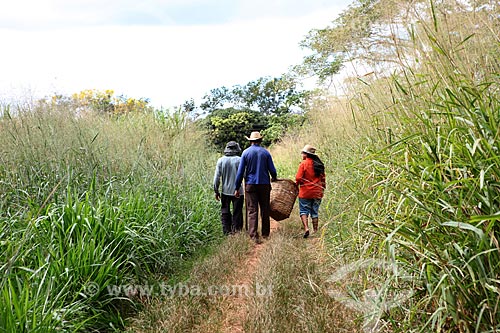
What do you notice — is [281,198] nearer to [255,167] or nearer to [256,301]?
[255,167]

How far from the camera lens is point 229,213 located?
7.08m

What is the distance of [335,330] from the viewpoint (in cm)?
276

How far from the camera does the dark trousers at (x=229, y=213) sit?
7.04m

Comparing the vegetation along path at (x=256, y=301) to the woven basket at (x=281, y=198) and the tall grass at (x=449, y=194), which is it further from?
the woven basket at (x=281, y=198)

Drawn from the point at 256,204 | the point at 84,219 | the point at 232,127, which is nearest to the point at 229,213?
the point at 256,204

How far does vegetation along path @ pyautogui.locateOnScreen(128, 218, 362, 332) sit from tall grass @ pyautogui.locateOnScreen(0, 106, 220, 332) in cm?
46

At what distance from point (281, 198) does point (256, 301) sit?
3.71m

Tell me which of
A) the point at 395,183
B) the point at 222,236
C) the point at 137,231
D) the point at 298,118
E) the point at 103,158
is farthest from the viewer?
the point at 298,118

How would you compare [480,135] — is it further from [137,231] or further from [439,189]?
[137,231]

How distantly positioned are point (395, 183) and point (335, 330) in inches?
43.1

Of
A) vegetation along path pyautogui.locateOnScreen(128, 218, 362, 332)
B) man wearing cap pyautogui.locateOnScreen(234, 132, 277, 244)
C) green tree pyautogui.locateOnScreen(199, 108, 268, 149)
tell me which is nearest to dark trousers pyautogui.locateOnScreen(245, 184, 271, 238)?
man wearing cap pyautogui.locateOnScreen(234, 132, 277, 244)

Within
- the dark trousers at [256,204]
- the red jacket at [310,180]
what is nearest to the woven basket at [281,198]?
the dark trousers at [256,204]

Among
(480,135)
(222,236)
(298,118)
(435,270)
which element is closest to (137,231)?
(222,236)

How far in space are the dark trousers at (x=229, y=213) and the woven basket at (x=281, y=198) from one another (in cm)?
59
